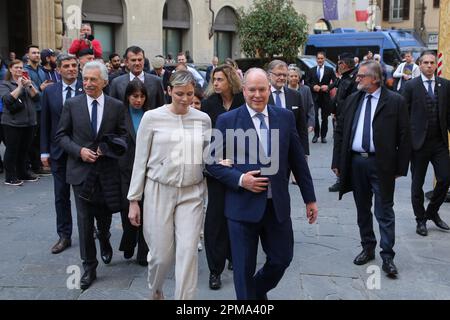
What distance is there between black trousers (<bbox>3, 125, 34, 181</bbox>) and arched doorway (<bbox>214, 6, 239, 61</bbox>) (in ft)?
71.0

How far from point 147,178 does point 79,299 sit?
1259 millimetres

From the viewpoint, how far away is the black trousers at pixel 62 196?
19.3 ft

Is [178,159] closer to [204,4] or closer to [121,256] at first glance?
[121,256]

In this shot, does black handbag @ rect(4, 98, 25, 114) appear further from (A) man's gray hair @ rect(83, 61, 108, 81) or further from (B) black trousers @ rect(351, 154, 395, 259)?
(B) black trousers @ rect(351, 154, 395, 259)

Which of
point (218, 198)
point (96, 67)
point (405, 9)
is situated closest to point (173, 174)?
point (218, 198)

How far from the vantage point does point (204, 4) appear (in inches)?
1126

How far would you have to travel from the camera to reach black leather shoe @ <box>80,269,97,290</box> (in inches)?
193

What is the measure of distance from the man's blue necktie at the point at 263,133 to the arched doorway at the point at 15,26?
16.1 metres

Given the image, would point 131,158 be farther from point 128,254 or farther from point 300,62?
point 300,62

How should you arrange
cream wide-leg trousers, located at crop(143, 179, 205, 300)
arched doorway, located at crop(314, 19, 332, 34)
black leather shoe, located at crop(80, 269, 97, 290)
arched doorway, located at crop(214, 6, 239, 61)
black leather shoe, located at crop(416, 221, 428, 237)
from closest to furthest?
cream wide-leg trousers, located at crop(143, 179, 205, 300)
black leather shoe, located at crop(80, 269, 97, 290)
black leather shoe, located at crop(416, 221, 428, 237)
arched doorway, located at crop(214, 6, 239, 61)
arched doorway, located at crop(314, 19, 332, 34)

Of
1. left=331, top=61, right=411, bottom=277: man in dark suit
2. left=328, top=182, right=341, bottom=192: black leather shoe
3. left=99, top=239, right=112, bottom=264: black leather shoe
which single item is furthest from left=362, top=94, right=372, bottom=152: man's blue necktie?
left=328, top=182, right=341, bottom=192: black leather shoe

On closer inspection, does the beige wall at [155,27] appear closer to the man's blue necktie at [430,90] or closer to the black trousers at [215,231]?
the man's blue necktie at [430,90]

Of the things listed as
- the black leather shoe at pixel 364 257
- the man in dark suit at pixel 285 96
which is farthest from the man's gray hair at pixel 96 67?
the black leather shoe at pixel 364 257

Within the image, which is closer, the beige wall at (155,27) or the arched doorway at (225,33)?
the beige wall at (155,27)
